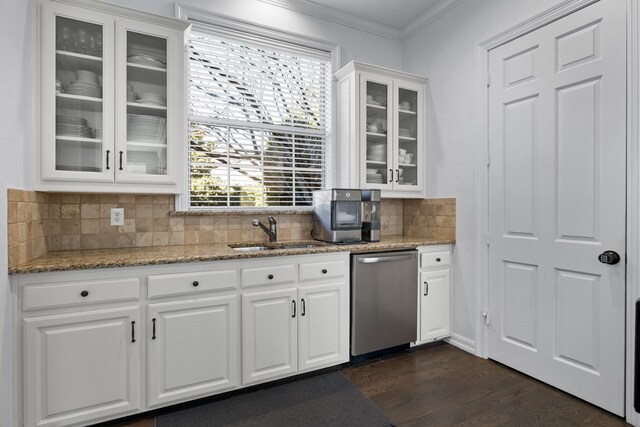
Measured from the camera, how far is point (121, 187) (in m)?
2.19

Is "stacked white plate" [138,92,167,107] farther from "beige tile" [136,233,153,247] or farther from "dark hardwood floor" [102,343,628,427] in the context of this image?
"dark hardwood floor" [102,343,628,427]

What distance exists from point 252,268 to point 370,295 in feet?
3.14

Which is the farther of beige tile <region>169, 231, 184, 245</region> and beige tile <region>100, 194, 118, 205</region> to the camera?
beige tile <region>169, 231, 184, 245</region>

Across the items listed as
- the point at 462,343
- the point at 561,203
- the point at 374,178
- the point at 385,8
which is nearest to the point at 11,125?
the point at 374,178

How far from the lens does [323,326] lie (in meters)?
2.49

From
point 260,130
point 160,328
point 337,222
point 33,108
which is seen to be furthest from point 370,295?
point 33,108

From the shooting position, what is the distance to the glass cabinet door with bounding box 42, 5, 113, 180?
6.59 ft

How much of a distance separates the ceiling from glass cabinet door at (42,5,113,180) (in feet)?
5.97

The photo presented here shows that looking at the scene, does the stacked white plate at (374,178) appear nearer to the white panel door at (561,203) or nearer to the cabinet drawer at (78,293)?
the white panel door at (561,203)

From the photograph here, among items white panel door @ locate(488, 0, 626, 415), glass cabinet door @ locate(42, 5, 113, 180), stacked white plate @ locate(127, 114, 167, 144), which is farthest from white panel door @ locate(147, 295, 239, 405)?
white panel door @ locate(488, 0, 626, 415)

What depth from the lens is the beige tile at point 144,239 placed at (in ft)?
8.41

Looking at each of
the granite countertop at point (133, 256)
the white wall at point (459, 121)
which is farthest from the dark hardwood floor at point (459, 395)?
the granite countertop at point (133, 256)

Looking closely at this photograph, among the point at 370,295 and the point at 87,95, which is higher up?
the point at 87,95

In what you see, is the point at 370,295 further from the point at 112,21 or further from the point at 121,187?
the point at 112,21
